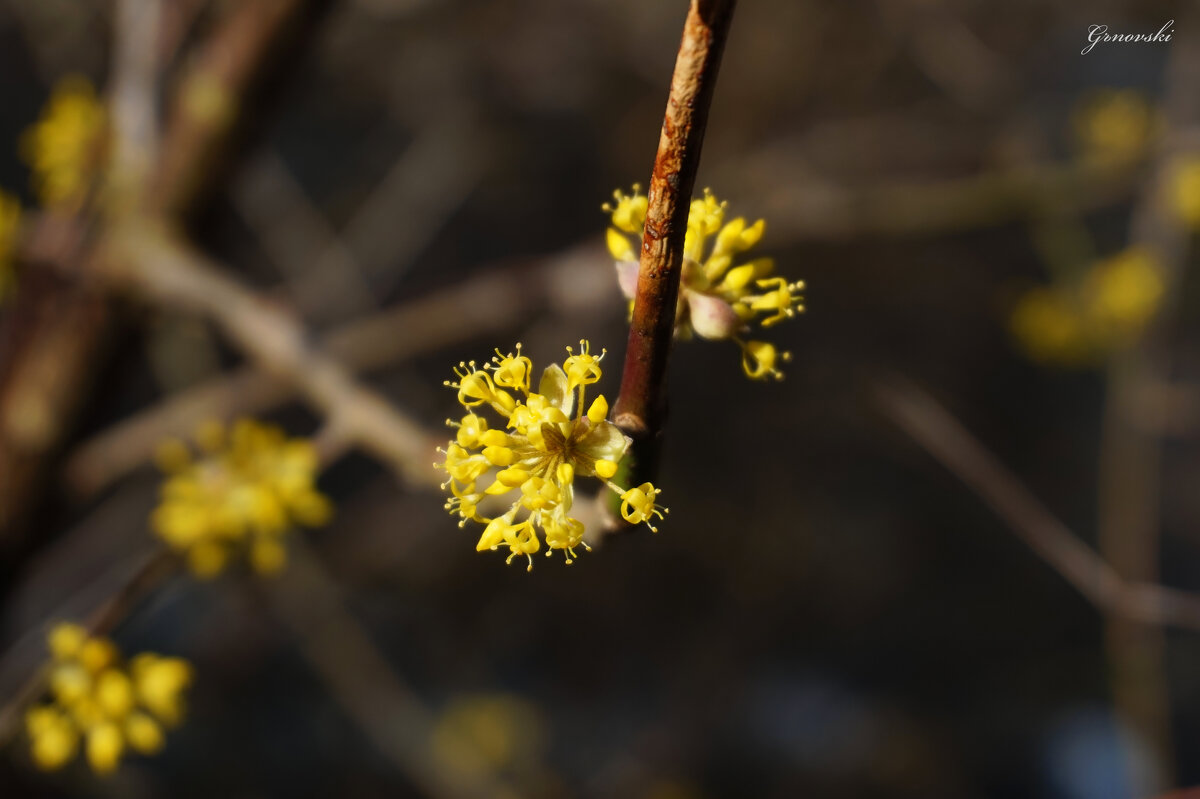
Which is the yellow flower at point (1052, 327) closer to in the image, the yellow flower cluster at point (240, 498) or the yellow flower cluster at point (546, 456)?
the yellow flower cluster at point (240, 498)

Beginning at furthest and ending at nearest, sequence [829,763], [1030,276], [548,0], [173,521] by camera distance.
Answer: [1030,276], [829,763], [548,0], [173,521]

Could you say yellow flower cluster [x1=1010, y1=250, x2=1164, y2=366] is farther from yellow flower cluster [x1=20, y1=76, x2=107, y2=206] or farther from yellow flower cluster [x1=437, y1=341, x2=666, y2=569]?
yellow flower cluster [x1=20, y1=76, x2=107, y2=206]

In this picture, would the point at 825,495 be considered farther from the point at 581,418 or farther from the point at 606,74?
the point at 581,418

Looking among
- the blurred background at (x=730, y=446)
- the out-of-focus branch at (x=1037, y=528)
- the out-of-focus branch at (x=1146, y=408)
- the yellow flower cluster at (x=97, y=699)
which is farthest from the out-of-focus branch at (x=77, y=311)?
the out-of-focus branch at (x=1146, y=408)

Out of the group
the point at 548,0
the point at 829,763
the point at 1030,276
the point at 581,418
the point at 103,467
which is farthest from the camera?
the point at 1030,276

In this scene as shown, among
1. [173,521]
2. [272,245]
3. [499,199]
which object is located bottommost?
[173,521]

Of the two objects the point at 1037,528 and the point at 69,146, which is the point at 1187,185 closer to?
the point at 1037,528

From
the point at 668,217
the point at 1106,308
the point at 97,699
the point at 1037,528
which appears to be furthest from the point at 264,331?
the point at 1106,308

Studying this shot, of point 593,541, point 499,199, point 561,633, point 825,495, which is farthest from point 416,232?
point 593,541
